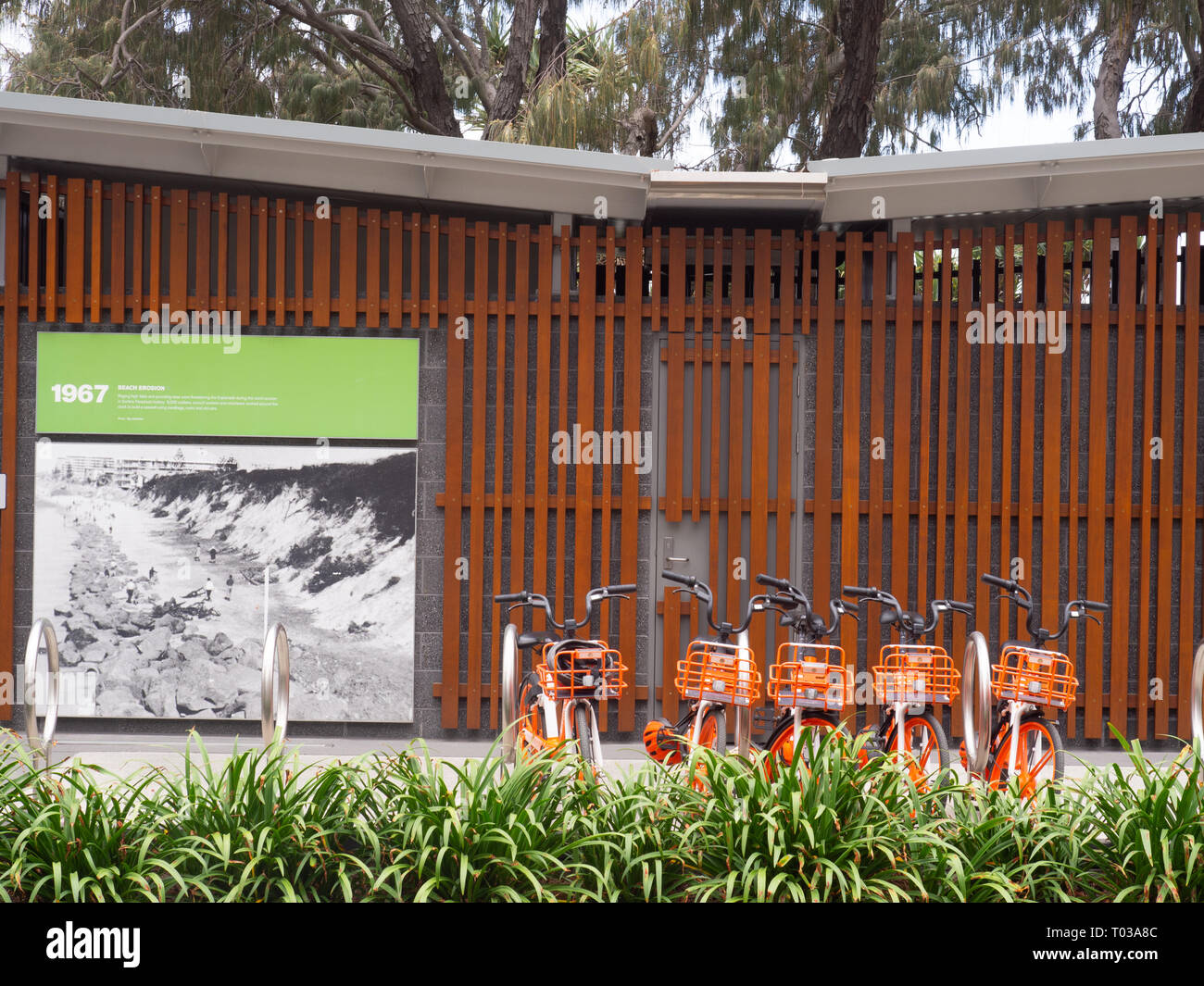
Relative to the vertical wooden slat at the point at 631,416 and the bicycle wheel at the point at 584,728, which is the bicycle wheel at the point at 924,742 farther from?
the vertical wooden slat at the point at 631,416

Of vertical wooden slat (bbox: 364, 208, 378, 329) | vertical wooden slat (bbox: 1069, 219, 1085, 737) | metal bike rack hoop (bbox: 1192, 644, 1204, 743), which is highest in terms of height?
vertical wooden slat (bbox: 364, 208, 378, 329)

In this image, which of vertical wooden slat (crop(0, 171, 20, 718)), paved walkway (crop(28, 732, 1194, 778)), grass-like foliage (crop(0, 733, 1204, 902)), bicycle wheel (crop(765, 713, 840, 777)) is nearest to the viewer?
grass-like foliage (crop(0, 733, 1204, 902))

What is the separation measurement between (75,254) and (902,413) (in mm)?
5997

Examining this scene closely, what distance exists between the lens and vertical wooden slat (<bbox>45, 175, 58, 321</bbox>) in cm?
739

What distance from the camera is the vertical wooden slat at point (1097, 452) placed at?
750 centimetres

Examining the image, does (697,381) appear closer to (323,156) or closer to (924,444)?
(924,444)

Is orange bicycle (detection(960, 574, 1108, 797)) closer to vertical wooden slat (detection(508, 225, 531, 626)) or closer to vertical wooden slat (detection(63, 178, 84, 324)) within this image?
vertical wooden slat (detection(508, 225, 531, 626))

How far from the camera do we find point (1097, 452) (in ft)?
24.7

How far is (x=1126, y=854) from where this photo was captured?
3.25 m

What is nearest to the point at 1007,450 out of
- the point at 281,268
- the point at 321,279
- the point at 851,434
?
the point at 851,434

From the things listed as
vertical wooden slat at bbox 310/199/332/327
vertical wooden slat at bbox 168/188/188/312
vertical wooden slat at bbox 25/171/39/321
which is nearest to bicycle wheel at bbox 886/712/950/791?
vertical wooden slat at bbox 310/199/332/327

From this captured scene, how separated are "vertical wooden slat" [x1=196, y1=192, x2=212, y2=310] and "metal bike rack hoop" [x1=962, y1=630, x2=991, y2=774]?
5570 millimetres
